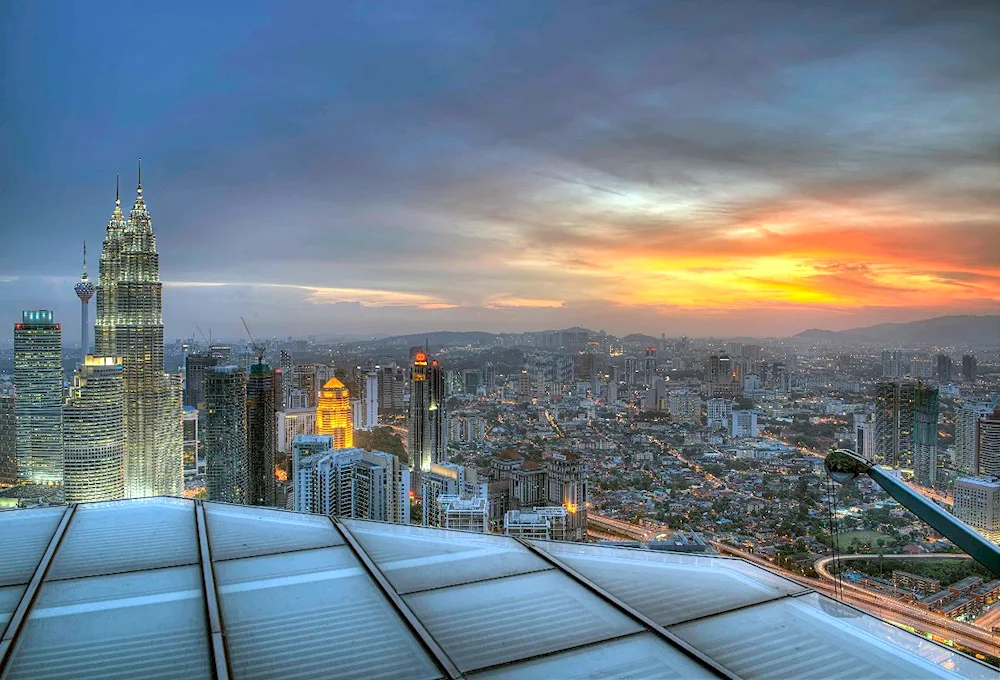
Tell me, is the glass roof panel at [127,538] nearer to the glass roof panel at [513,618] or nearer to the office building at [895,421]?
the glass roof panel at [513,618]

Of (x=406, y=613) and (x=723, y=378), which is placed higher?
A: (x=406, y=613)

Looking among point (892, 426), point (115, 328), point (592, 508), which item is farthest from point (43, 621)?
point (115, 328)

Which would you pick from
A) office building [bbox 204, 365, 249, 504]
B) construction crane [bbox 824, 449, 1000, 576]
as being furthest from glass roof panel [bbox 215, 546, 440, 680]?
office building [bbox 204, 365, 249, 504]

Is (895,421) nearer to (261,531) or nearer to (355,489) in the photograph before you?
(355,489)

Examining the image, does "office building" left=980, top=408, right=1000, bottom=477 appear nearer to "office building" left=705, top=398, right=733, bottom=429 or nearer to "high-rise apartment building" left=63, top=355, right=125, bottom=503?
"office building" left=705, top=398, right=733, bottom=429

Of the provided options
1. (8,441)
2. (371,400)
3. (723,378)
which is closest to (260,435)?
(8,441)
